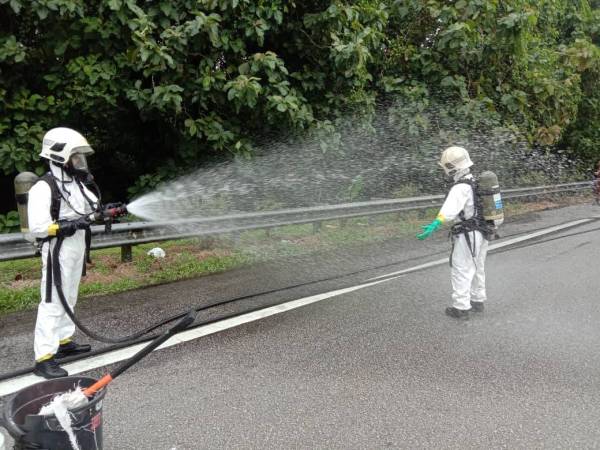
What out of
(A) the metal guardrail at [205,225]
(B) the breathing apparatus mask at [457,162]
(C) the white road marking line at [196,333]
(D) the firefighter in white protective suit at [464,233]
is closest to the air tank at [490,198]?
(D) the firefighter in white protective suit at [464,233]

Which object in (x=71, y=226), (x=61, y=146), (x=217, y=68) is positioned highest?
(x=217, y=68)

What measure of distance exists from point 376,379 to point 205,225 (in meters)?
4.47

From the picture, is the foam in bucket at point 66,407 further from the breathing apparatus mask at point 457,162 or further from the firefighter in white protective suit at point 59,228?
the breathing apparatus mask at point 457,162

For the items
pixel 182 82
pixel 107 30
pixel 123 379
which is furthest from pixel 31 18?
pixel 123 379

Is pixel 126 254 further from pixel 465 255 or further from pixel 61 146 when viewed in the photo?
pixel 465 255

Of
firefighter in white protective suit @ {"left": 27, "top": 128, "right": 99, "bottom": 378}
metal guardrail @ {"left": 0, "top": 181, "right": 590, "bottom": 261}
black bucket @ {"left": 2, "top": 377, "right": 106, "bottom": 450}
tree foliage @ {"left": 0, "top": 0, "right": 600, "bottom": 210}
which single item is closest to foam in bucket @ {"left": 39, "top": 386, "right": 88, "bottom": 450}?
black bucket @ {"left": 2, "top": 377, "right": 106, "bottom": 450}

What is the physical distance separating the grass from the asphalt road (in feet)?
2.68

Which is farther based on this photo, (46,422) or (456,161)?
(456,161)

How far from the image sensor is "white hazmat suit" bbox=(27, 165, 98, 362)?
13.8 ft

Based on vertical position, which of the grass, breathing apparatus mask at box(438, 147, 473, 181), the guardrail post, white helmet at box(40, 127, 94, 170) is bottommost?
the grass

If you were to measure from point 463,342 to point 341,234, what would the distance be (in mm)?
5335

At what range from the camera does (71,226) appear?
4262 millimetres

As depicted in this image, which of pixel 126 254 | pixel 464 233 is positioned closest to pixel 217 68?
pixel 126 254

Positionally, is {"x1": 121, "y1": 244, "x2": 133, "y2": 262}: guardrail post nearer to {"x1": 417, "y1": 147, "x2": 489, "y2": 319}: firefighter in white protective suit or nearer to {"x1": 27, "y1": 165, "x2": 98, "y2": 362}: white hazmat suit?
{"x1": 27, "y1": 165, "x2": 98, "y2": 362}: white hazmat suit
